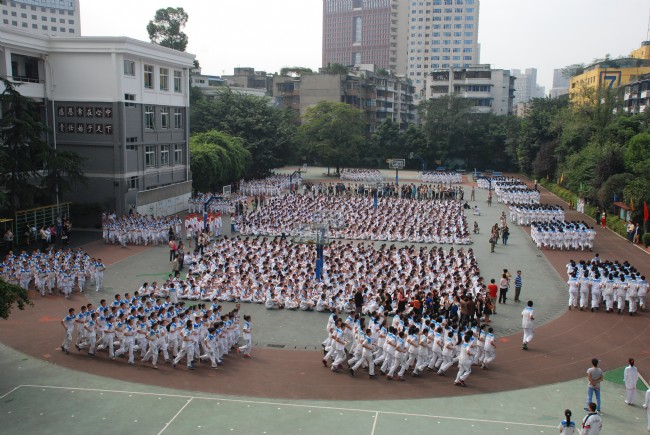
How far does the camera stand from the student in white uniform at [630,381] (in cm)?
1148

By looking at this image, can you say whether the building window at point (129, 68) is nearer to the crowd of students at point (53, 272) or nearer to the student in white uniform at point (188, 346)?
the crowd of students at point (53, 272)

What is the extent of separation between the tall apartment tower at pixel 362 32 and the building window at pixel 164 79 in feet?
354

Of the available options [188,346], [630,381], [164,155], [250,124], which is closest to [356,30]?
[250,124]

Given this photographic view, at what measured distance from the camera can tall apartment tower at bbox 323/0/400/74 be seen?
140m

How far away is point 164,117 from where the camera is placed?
3550 cm

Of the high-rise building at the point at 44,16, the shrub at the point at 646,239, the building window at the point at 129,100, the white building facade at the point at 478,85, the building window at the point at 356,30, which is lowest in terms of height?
the shrub at the point at 646,239

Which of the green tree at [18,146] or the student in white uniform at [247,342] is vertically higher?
the green tree at [18,146]

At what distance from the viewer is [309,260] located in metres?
21.7

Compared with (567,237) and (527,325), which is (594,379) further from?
(567,237)

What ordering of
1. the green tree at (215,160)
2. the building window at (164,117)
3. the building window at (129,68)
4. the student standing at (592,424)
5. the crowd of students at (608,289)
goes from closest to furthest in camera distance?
the student standing at (592,424) → the crowd of students at (608,289) → the building window at (129,68) → the building window at (164,117) → the green tree at (215,160)

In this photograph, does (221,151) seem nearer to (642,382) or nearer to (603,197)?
(603,197)

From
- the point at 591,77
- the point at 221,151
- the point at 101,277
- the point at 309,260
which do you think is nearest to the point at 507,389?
the point at 309,260

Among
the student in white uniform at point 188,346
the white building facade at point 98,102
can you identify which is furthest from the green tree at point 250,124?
the student in white uniform at point 188,346

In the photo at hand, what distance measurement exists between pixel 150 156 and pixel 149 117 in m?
2.23
